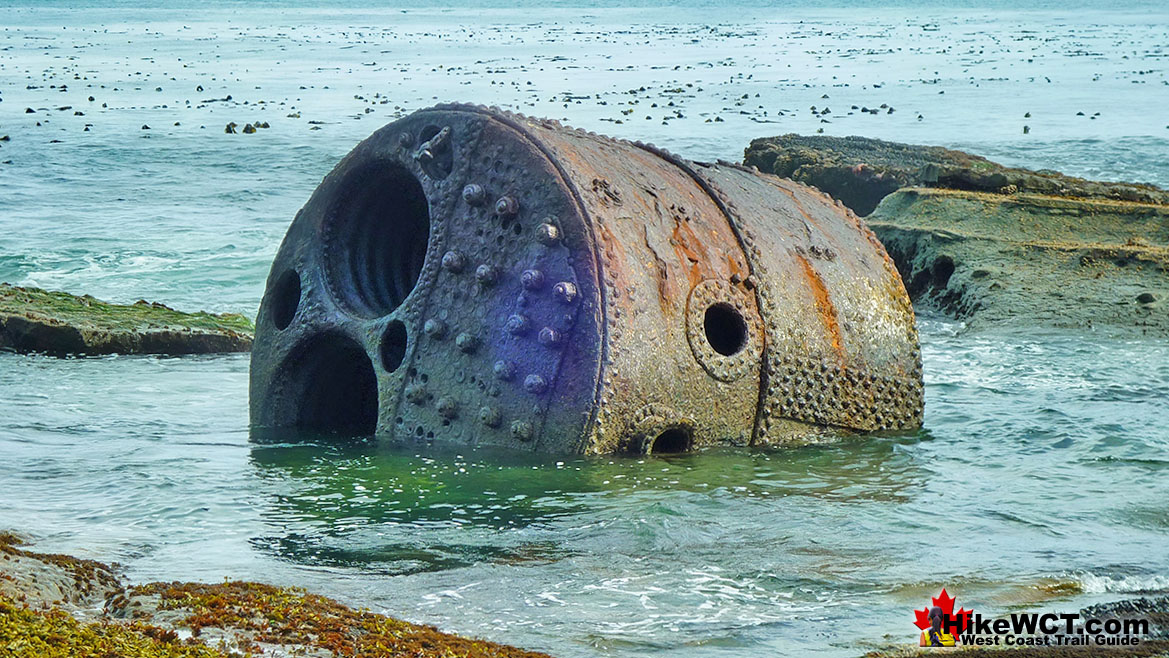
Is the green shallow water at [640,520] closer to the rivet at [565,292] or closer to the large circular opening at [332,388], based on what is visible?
the large circular opening at [332,388]

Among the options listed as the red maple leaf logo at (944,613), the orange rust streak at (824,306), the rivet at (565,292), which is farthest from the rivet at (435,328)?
the red maple leaf logo at (944,613)

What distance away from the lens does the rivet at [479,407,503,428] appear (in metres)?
7.28

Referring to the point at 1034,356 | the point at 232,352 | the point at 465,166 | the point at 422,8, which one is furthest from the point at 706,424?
the point at 422,8

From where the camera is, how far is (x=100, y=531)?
650 centimetres

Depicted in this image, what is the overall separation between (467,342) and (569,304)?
55 centimetres

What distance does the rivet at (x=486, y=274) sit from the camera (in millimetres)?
7371

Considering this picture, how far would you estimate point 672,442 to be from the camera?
297 inches

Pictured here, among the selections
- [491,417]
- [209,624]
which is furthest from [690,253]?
[209,624]

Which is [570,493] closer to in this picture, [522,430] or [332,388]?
[522,430]

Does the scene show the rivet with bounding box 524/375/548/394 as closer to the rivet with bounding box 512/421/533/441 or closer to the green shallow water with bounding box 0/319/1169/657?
the rivet with bounding box 512/421/533/441

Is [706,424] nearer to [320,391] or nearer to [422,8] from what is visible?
[320,391]

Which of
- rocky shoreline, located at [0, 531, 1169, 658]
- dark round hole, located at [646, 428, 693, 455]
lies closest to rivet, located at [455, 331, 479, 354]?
dark round hole, located at [646, 428, 693, 455]

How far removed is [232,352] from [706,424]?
562cm

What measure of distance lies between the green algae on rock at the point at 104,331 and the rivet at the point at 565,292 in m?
5.58
